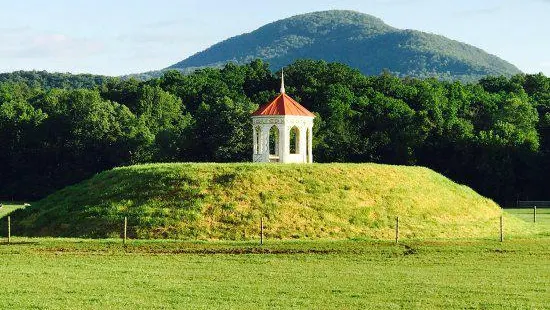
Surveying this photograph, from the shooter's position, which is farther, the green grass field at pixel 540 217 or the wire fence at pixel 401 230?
the green grass field at pixel 540 217

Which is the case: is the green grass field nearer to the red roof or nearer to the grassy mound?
the grassy mound

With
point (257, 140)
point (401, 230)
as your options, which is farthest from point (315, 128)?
point (401, 230)

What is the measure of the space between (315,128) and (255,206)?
161 feet

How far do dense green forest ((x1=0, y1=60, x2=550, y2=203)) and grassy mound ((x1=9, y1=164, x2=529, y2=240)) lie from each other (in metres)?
36.7

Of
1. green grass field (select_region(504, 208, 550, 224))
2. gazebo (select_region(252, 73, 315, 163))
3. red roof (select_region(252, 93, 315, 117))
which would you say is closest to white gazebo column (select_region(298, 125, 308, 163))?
gazebo (select_region(252, 73, 315, 163))

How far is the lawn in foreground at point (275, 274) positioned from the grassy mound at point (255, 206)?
3.92 metres

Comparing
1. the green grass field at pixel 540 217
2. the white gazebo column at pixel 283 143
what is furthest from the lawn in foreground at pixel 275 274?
the green grass field at pixel 540 217

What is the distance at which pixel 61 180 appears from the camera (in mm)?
111000

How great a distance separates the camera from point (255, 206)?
49688 mm

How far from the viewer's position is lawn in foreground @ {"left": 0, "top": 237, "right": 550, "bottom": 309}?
1085 inches

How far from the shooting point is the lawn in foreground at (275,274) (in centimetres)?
2755

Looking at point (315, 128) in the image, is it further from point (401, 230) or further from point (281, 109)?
point (401, 230)

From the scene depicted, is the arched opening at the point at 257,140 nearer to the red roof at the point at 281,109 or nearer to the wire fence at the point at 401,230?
the red roof at the point at 281,109

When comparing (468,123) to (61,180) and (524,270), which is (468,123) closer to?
(61,180)
